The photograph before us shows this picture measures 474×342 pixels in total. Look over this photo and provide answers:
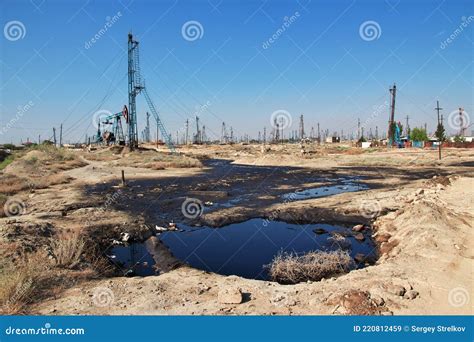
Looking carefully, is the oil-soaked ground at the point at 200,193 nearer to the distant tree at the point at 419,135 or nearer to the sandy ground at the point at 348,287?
the sandy ground at the point at 348,287

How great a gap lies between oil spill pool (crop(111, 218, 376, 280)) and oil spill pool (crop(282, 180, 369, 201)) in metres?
4.88

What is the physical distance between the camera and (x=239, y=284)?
5.96 meters

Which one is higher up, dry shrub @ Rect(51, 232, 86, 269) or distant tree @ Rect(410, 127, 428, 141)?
distant tree @ Rect(410, 127, 428, 141)

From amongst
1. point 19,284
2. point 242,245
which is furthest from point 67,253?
point 242,245

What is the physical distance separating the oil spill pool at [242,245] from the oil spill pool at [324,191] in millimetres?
4883

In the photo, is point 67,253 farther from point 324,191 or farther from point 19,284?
point 324,191

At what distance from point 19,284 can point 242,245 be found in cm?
545

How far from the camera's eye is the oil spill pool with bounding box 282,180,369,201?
16.5m

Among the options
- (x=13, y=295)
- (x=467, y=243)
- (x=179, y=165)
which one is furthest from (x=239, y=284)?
(x=179, y=165)

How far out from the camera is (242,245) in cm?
945

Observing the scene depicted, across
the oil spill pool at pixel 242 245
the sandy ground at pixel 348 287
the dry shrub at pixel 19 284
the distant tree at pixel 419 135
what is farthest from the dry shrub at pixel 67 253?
the distant tree at pixel 419 135

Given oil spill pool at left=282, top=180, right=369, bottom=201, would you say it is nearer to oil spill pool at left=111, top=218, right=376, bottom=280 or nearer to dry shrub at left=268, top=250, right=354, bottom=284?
oil spill pool at left=111, top=218, right=376, bottom=280

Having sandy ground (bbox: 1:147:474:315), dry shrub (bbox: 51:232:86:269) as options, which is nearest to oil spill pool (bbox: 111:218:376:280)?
sandy ground (bbox: 1:147:474:315)

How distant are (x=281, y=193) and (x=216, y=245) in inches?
336
